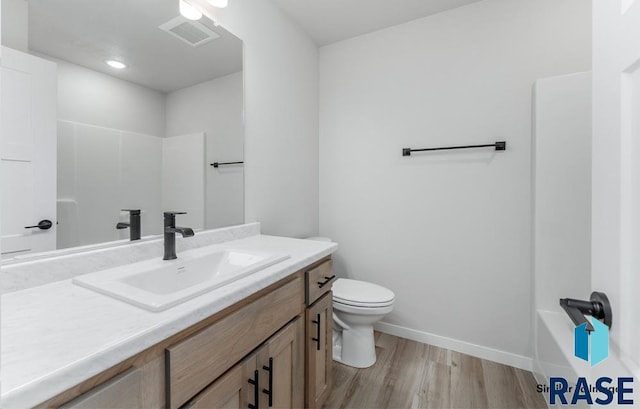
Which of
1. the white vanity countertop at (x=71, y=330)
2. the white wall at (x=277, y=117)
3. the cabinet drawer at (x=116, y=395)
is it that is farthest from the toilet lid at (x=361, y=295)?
the cabinet drawer at (x=116, y=395)

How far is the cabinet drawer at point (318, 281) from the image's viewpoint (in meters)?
1.16

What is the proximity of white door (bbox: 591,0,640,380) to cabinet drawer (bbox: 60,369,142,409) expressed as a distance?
0.88 meters

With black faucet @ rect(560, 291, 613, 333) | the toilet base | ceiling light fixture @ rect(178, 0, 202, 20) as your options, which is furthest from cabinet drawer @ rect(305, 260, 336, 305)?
ceiling light fixture @ rect(178, 0, 202, 20)

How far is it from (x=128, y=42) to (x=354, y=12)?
4.92 ft

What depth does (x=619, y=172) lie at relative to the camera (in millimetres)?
492

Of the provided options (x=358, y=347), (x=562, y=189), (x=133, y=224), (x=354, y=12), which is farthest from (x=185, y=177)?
(x=562, y=189)

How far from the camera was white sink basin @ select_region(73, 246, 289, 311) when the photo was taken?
26.8 inches

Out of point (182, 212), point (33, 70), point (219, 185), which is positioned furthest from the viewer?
point (219, 185)

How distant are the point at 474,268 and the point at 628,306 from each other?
149 centimetres

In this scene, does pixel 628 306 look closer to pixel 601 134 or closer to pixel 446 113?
pixel 601 134

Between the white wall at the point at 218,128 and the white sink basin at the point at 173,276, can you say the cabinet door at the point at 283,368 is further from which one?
the white wall at the point at 218,128

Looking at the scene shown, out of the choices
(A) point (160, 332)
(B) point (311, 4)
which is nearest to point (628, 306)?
(A) point (160, 332)

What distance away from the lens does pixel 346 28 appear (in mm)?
2094

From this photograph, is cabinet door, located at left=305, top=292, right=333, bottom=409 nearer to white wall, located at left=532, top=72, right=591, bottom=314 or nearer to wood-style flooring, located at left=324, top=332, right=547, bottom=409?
wood-style flooring, located at left=324, top=332, right=547, bottom=409
